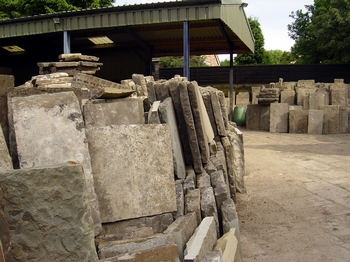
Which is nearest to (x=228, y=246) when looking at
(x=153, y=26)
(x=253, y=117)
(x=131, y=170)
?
(x=131, y=170)

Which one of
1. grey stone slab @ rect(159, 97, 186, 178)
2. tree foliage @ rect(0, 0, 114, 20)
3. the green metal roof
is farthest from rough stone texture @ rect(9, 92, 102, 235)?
tree foliage @ rect(0, 0, 114, 20)

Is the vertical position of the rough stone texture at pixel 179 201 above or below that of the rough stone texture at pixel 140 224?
above

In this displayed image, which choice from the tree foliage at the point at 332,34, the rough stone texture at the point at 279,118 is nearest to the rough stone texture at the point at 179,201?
the rough stone texture at the point at 279,118

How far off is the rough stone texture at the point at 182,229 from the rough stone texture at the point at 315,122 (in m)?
11.2

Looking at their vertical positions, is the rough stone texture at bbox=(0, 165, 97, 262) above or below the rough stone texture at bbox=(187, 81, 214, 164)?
below

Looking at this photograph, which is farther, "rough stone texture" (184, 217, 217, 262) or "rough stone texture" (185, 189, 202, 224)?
"rough stone texture" (185, 189, 202, 224)

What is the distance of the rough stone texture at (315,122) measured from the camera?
13.4m

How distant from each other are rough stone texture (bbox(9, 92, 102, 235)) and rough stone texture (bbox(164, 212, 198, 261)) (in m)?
0.55

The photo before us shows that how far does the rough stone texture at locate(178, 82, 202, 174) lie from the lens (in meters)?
4.19

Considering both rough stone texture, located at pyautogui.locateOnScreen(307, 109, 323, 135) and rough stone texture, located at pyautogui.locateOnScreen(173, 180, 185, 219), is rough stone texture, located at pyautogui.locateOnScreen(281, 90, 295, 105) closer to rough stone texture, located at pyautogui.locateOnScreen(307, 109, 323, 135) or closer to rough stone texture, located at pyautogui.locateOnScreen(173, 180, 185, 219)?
rough stone texture, located at pyautogui.locateOnScreen(307, 109, 323, 135)

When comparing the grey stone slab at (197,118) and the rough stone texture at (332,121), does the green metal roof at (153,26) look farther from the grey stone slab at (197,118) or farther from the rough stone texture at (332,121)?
the grey stone slab at (197,118)

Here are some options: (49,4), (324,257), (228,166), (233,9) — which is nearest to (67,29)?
(233,9)

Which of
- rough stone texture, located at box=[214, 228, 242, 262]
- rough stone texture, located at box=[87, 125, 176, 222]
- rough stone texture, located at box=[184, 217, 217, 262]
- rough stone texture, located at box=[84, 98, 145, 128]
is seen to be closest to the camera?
rough stone texture, located at box=[184, 217, 217, 262]

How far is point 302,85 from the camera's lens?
54.1 ft
